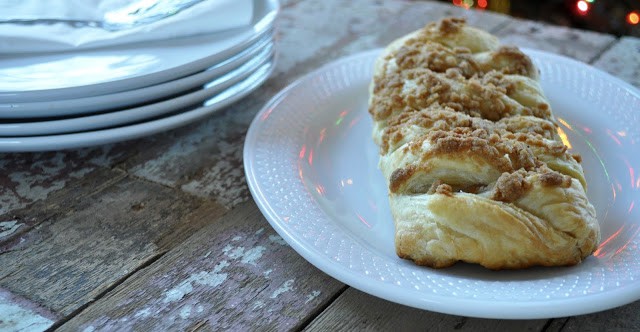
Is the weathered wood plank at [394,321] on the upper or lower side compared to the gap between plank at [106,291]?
upper

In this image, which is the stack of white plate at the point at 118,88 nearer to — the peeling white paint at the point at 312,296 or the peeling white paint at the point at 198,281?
the peeling white paint at the point at 198,281

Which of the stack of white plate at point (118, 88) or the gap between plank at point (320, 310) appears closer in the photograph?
the gap between plank at point (320, 310)

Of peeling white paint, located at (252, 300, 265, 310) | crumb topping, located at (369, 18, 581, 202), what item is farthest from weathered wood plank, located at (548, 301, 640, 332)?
peeling white paint, located at (252, 300, 265, 310)

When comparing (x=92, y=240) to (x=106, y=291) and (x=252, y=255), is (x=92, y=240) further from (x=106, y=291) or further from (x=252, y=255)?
(x=252, y=255)

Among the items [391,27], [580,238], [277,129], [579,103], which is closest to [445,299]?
[580,238]

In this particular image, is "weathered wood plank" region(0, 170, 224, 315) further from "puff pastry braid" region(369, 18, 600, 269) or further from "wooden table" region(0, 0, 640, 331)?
"puff pastry braid" region(369, 18, 600, 269)

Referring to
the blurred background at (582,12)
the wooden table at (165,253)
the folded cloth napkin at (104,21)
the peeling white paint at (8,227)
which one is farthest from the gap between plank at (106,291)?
the blurred background at (582,12)
